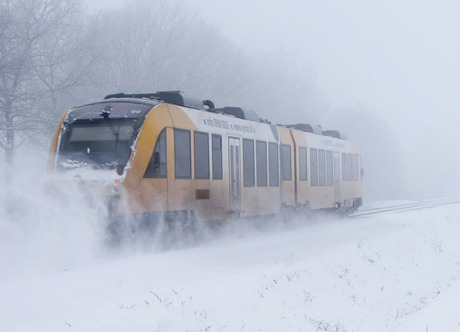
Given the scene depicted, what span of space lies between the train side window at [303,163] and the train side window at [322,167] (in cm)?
143

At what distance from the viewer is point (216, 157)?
1460cm

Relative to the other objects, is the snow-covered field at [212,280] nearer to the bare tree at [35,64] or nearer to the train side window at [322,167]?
the train side window at [322,167]

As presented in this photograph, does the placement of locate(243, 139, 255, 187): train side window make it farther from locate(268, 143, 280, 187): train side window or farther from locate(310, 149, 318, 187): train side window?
locate(310, 149, 318, 187): train side window

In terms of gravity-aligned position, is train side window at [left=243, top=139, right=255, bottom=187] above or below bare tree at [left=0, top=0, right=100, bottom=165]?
below

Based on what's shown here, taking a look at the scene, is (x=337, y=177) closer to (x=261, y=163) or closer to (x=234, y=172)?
(x=261, y=163)

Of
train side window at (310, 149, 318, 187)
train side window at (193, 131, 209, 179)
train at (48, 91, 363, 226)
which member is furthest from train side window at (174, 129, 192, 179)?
train side window at (310, 149, 318, 187)

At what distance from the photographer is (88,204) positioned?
11531 millimetres

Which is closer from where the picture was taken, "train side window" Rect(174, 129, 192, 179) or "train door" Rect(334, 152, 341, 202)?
"train side window" Rect(174, 129, 192, 179)

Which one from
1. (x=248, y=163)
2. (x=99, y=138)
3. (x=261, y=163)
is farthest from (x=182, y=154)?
(x=261, y=163)

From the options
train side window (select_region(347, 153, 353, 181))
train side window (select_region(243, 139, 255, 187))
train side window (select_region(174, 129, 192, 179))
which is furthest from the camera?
train side window (select_region(347, 153, 353, 181))

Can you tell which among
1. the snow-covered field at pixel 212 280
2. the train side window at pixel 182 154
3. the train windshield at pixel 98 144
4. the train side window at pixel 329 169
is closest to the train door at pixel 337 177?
the train side window at pixel 329 169

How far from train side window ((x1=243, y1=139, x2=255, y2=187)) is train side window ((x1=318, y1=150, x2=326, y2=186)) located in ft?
19.1

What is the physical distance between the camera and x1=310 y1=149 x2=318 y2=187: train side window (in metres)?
21.1

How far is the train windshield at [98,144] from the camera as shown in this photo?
11.9 metres
